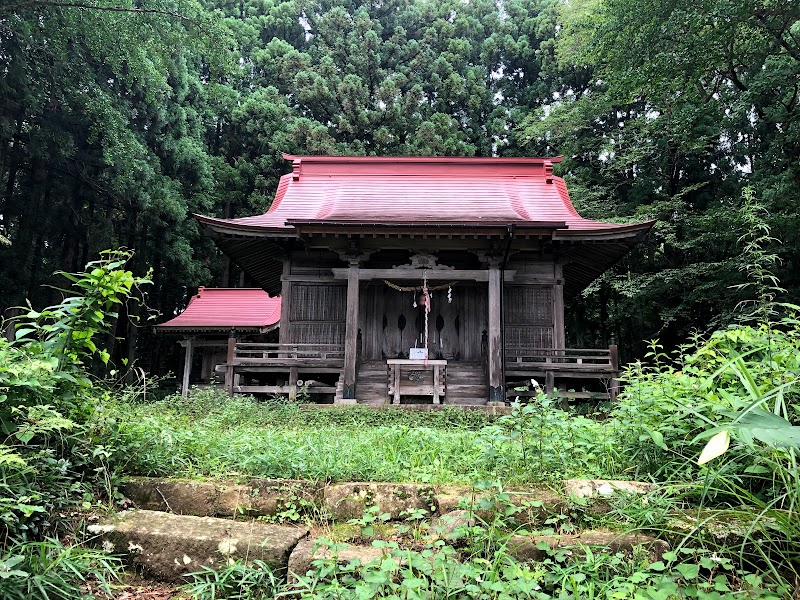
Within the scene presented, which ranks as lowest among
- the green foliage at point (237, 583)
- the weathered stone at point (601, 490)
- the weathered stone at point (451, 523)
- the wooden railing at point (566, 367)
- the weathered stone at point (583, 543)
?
the green foliage at point (237, 583)

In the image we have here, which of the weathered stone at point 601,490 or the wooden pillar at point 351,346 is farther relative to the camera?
the wooden pillar at point 351,346

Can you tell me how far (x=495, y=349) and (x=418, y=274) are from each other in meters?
2.28

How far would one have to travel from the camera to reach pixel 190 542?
294 cm

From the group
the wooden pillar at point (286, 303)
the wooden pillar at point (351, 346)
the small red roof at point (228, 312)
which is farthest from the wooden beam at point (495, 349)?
the small red roof at point (228, 312)

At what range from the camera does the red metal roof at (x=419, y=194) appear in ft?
37.0

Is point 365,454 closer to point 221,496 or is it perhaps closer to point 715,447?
point 221,496

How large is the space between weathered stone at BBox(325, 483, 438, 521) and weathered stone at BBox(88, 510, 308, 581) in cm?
29

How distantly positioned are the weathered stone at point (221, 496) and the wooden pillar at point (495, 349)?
723 cm

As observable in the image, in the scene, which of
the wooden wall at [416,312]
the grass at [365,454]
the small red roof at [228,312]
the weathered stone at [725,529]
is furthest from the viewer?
the small red roof at [228,312]

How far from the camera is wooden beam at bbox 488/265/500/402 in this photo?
33.8ft

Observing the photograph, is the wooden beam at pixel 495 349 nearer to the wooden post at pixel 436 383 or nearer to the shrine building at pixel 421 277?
the shrine building at pixel 421 277

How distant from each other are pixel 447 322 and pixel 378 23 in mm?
23597

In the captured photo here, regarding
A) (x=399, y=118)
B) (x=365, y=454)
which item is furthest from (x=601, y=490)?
(x=399, y=118)

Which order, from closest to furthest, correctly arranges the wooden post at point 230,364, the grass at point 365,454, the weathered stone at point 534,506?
the weathered stone at point 534,506
the grass at point 365,454
the wooden post at point 230,364
